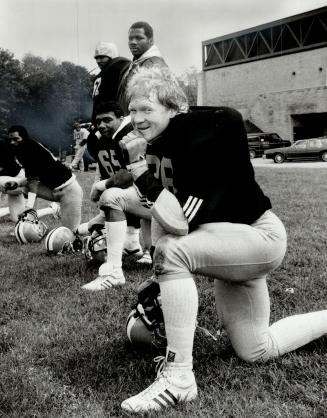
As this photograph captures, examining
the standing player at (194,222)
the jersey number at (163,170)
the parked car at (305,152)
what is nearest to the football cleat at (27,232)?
the jersey number at (163,170)

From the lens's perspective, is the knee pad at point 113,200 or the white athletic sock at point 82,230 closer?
the knee pad at point 113,200

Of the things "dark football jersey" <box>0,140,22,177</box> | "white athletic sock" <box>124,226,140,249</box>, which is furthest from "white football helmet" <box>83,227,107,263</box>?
"dark football jersey" <box>0,140,22,177</box>

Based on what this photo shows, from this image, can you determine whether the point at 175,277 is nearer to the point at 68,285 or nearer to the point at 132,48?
the point at 68,285

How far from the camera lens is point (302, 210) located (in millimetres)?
8797

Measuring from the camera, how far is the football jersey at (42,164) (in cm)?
736

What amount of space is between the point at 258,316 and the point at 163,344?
0.62 m

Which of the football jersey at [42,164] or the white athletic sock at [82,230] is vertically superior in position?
the football jersey at [42,164]

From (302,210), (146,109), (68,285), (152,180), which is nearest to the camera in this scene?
(146,109)

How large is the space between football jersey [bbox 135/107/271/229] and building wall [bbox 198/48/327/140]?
1581 inches

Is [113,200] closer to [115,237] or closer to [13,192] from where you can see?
[115,237]

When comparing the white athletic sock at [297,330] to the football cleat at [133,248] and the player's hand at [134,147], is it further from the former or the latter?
the football cleat at [133,248]

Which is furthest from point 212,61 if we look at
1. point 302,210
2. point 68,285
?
point 68,285

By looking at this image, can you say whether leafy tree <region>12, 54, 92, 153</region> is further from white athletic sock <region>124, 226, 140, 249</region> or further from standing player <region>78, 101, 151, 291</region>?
standing player <region>78, 101, 151, 291</region>

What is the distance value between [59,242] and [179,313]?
4.09 meters
